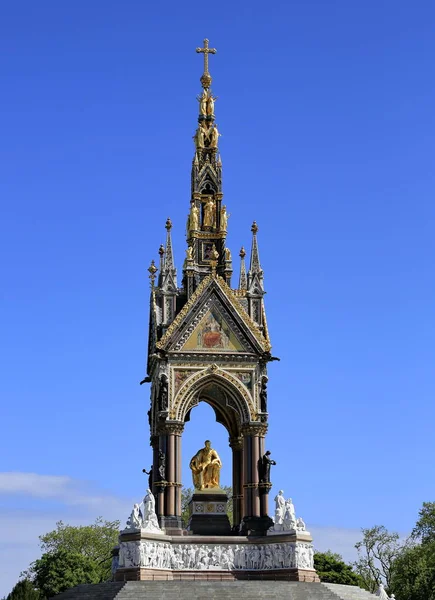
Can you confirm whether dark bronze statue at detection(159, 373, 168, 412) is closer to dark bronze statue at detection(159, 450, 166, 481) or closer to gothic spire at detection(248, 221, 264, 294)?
dark bronze statue at detection(159, 450, 166, 481)

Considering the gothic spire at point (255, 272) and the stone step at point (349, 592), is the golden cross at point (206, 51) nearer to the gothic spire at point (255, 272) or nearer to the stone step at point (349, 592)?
the gothic spire at point (255, 272)

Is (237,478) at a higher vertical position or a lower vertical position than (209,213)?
lower

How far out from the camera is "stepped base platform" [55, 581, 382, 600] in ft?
104

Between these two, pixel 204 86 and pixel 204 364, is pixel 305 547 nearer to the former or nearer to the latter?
pixel 204 364

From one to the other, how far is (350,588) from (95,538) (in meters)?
33.7

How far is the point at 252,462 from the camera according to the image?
37.3 meters

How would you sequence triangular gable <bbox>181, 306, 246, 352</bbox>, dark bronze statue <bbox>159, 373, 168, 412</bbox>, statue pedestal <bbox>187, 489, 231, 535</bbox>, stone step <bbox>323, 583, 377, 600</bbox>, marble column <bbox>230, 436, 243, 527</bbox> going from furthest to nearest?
1. marble column <bbox>230, 436, 243, 527</bbox>
2. triangular gable <bbox>181, 306, 246, 352</bbox>
3. dark bronze statue <bbox>159, 373, 168, 412</bbox>
4. statue pedestal <bbox>187, 489, 231, 535</bbox>
5. stone step <bbox>323, 583, 377, 600</bbox>

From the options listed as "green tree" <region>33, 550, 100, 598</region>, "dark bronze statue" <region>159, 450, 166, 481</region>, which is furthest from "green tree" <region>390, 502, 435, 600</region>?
"dark bronze statue" <region>159, 450, 166, 481</region>

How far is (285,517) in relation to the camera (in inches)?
1404

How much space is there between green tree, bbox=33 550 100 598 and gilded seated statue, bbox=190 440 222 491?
890 inches

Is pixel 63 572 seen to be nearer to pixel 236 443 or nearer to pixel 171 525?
pixel 236 443

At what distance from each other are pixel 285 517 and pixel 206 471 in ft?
12.5

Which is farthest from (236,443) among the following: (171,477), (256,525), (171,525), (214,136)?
(214,136)

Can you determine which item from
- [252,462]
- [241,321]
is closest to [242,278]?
[241,321]
